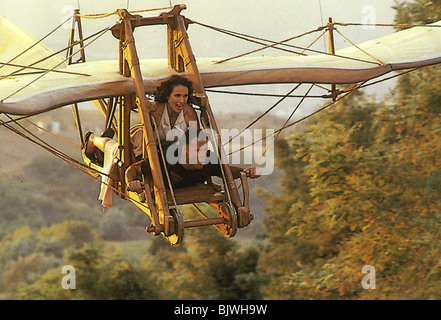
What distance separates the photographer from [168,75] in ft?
23.7

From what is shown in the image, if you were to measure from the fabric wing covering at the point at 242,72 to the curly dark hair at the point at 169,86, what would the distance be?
52 centimetres

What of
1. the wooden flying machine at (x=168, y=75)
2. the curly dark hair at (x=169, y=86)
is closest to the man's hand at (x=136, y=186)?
the wooden flying machine at (x=168, y=75)

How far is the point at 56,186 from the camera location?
87.0ft

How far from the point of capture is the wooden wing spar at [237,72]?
6.48 m

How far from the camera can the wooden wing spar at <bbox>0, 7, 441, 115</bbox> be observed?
648cm

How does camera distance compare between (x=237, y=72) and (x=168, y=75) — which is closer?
(x=168, y=75)

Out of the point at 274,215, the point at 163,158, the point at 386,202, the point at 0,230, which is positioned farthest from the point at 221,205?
the point at 0,230

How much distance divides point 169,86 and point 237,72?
1.26 metres

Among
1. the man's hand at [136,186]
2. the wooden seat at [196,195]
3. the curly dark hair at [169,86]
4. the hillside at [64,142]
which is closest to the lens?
the man's hand at [136,186]

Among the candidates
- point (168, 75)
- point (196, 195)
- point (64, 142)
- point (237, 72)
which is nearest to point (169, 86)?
point (168, 75)

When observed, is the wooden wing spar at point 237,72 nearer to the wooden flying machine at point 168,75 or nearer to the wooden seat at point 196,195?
the wooden flying machine at point 168,75

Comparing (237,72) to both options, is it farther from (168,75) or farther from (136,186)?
(136,186)

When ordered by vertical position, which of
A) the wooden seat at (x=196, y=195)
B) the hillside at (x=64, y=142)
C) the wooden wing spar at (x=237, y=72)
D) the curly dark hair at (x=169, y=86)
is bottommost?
the wooden seat at (x=196, y=195)

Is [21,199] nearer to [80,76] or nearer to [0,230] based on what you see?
[0,230]
